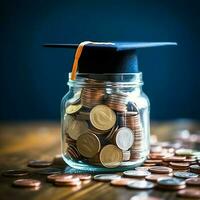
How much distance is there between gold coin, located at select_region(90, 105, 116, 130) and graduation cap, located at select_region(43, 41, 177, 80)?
0.08 metres

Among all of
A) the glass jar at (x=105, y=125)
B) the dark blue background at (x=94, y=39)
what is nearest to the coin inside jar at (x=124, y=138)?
the glass jar at (x=105, y=125)

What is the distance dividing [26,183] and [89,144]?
5.9 inches

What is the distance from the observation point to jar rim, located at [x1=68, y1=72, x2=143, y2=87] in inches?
37.9

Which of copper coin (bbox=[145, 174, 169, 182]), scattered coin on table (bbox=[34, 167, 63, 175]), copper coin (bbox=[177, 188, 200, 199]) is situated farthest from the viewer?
scattered coin on table (bbox=[34, 167, 63, 175])

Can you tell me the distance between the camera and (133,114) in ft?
3.17

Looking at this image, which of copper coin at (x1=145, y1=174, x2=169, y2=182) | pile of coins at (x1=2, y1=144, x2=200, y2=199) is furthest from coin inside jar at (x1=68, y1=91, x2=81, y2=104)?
copper coin at (x1=145, y1=174, x2=169, y2=182)

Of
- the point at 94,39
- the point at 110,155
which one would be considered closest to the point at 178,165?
the point at 110,155

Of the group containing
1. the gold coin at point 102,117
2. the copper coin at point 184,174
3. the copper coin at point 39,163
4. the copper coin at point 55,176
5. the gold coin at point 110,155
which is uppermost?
the gold coin at point 102,117

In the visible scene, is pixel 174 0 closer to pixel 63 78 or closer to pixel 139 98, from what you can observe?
pixel 63 78

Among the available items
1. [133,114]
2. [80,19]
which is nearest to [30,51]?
[80,19]

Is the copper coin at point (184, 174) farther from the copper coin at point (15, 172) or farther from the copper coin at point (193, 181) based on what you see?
the copper coin at point (15, 172)

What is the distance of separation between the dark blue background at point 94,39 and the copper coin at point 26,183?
2.45m

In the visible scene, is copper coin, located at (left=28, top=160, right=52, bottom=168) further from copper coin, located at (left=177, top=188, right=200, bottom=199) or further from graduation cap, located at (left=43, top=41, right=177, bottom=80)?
copper coin, located at (left=177, top=188, right=200, bottom=199)

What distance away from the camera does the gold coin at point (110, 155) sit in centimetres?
93
